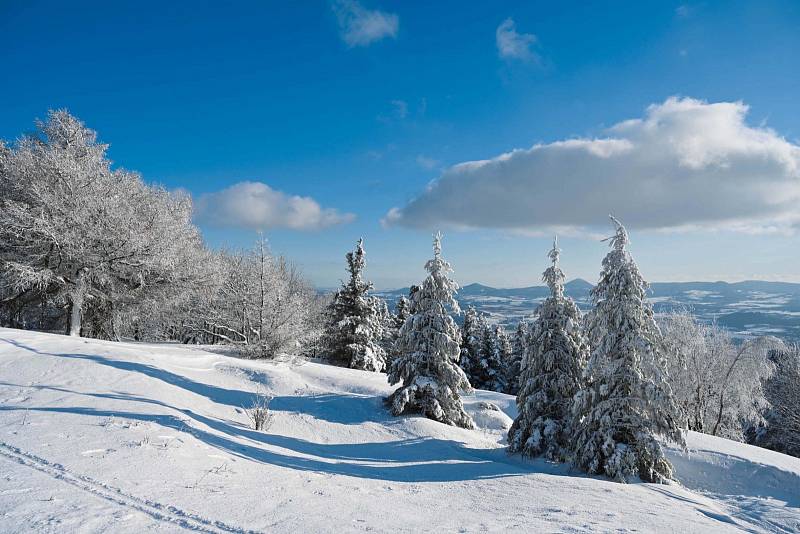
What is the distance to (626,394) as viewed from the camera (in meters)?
12.2


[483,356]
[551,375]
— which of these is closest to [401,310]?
[483,356]

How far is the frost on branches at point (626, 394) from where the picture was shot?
38.1 ft

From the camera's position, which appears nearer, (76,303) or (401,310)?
(76,303)

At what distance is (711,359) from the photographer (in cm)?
2573

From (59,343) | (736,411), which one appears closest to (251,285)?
(59,343)

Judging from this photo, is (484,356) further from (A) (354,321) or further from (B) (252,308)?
(B) (252,308)

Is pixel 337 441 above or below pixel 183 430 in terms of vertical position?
below

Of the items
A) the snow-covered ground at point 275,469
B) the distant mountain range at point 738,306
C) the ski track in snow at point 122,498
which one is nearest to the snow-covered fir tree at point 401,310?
the distant mountain range at point 738,306

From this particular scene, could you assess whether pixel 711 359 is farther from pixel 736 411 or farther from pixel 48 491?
pixel 48 491

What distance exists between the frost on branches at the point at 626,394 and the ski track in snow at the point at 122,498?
33.7 feet

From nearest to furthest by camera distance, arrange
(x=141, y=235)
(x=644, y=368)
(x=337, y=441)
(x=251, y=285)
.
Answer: (x=644, y=368) < (x=337, y=441) < (x=141, y=235) < (x=251, y=285)

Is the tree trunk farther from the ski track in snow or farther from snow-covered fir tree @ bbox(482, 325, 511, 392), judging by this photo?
snow-covered fir tree @ bbox(482, 325, 511, 392)

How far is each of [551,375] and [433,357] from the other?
182 inches

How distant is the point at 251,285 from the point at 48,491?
876 inches
